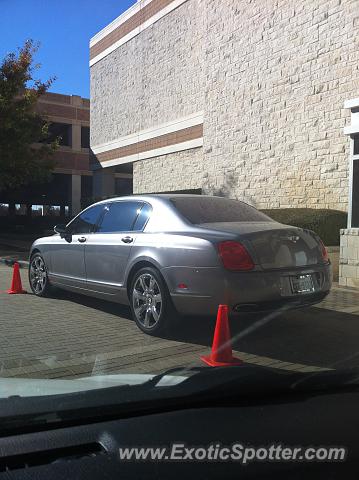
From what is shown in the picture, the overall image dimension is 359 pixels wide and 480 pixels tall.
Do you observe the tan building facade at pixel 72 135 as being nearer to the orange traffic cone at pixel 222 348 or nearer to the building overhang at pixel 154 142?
the building overhang at pixel 154 142

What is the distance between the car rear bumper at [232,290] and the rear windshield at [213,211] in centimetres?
76

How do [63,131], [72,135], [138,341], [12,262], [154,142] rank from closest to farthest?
[138,341]
[12,262]
[154,142]
[72,135]
[63,131]

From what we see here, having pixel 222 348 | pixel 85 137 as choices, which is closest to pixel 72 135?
pixel 85 137

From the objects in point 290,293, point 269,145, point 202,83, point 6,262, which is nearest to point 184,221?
point 290,293

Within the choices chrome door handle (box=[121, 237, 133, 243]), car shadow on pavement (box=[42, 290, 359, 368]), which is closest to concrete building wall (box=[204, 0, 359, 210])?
car shadow on pavement (box=[42, 290, 359, 368])

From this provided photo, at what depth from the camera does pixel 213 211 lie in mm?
6211

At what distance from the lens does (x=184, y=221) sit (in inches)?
227

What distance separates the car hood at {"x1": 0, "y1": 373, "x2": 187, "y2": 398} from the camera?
2.63 metres

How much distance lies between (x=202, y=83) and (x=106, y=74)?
1024 cm

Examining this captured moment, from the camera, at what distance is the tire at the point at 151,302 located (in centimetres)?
556

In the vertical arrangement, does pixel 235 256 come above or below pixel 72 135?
below

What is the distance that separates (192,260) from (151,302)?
83cm

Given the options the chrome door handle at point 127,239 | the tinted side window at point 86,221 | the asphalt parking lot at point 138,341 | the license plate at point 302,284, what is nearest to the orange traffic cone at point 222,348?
the asphalt parking lot at point 138,341

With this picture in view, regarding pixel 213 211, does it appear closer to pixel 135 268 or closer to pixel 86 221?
pixel 135 268
